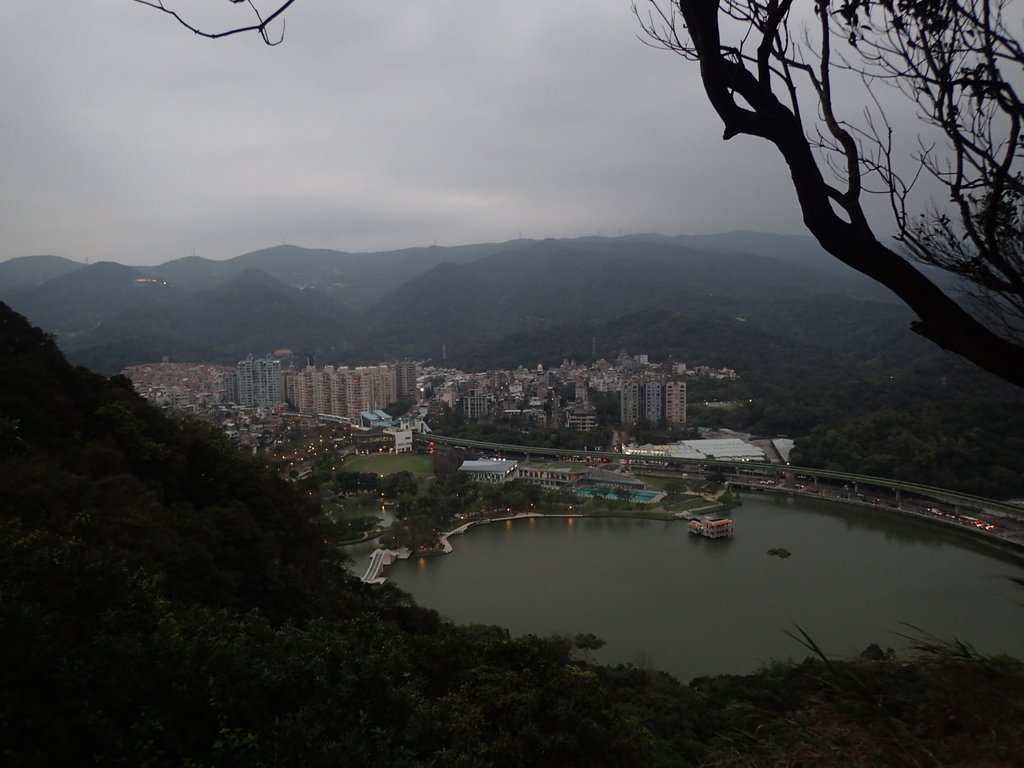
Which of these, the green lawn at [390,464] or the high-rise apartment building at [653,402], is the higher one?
the high-rise apartment building at [653,402]

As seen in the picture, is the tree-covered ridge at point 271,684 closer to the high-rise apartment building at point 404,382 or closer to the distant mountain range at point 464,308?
the high-rise apartment building at point 404,382

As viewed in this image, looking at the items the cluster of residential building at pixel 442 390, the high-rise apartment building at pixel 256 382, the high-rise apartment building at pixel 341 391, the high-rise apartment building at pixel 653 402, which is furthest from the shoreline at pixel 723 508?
the high-rise apartment building at pixel 256 382

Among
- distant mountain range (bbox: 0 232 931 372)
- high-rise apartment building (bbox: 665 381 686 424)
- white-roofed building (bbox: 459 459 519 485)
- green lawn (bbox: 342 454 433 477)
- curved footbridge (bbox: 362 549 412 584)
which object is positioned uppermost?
distant mountain range (bbox: 0 232 931 372)

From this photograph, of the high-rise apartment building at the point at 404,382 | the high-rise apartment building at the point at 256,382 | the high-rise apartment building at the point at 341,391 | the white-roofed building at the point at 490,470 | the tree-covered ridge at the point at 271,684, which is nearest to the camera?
the tree-covered ridge at the point at 271,684

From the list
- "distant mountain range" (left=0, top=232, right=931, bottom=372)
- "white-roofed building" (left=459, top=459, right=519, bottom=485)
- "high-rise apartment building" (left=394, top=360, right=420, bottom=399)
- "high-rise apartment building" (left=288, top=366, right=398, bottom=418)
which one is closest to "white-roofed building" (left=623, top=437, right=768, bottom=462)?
"white-roofed building" (left=459, top=459, right=519, bottom=485)

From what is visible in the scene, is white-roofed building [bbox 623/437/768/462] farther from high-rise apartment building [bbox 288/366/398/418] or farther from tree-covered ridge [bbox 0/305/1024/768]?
tree-covered ridge [bbox 0/305/1024/768]

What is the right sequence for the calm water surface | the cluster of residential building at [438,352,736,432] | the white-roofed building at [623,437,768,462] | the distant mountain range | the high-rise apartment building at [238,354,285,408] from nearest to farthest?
the calm water surface < the white-roofed building at [623,437,768,462] < the cluster of residential building at [438,352,736,432] < the high-rise apartment building at [238,354,285,408] < the distant mountain range

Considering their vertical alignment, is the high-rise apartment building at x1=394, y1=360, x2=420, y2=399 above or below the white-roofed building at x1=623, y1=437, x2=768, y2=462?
above
